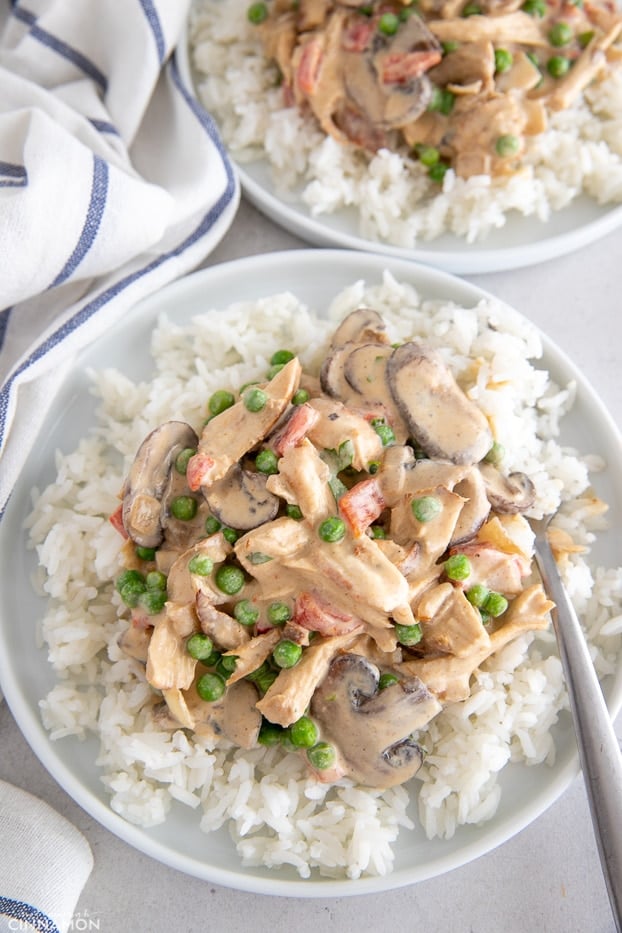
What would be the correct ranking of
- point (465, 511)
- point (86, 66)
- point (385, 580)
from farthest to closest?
point (86, 66), point (465, 511), point (385, 580)

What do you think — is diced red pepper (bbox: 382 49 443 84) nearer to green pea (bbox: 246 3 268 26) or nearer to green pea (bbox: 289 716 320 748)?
green pea (bbox: 246 3 268 26)

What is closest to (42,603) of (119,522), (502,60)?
(119,522)

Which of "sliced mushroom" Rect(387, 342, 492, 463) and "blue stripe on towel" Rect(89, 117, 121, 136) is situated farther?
"blue stripe on towel" Rect(89, 117, 121, 136)

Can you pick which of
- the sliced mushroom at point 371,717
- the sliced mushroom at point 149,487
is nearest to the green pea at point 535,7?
the sliced mushroom at point 149,487

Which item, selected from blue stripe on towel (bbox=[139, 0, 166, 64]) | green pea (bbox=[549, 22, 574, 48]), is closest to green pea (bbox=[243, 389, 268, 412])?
blue stripe on towel (bbox=[139, 0, 166, 64])

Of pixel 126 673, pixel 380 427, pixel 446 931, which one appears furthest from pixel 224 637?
pixel 446 931

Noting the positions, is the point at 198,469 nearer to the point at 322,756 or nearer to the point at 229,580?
the point at 229,580

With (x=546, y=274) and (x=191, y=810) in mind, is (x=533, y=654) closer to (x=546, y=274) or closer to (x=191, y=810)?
(x=191, y=810)

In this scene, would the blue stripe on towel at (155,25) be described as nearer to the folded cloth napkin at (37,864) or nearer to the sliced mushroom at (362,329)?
the sliced mushroom at (362,329)
